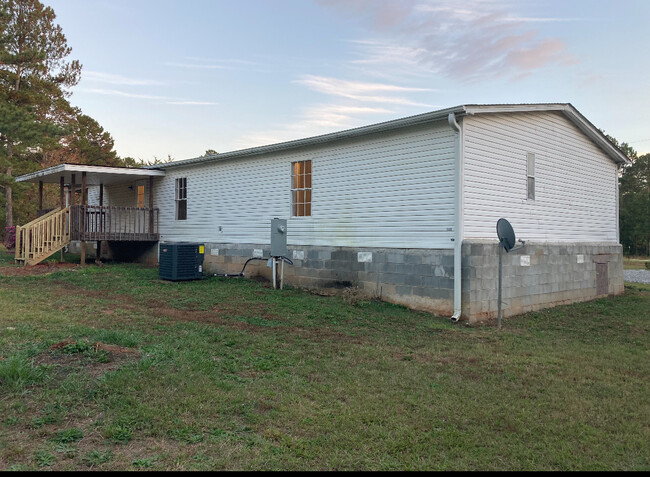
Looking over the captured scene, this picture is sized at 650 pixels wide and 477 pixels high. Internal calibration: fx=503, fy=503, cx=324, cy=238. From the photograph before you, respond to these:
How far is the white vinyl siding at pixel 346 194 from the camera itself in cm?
980

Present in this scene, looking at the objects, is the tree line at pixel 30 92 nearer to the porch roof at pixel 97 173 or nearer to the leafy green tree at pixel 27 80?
the leafy green tree at pixel 27 80

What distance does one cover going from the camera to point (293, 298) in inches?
425

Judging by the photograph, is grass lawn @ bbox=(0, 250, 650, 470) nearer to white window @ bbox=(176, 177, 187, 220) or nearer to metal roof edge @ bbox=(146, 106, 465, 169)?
metal roof edge @ bbox=(146, 106, 465, 169)

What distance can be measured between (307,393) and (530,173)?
27.4ft

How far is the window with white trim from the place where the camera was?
1255 cm

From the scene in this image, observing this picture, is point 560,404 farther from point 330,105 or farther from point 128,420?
point 330,105

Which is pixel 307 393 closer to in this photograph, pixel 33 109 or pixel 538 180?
pixel 538 180

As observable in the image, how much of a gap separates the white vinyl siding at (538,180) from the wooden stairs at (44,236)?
12.5 metres

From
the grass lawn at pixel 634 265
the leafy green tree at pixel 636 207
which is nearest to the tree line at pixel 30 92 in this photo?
the grass lawn at pixel 634 265

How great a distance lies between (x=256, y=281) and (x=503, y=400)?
9.18 m

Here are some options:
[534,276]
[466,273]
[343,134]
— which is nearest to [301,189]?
[343,134]

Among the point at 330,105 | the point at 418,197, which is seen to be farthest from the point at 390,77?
the point at 418,197

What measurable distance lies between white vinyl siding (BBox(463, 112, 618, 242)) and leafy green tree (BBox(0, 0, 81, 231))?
22.4 metres

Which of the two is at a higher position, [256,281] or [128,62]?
[128,62]
